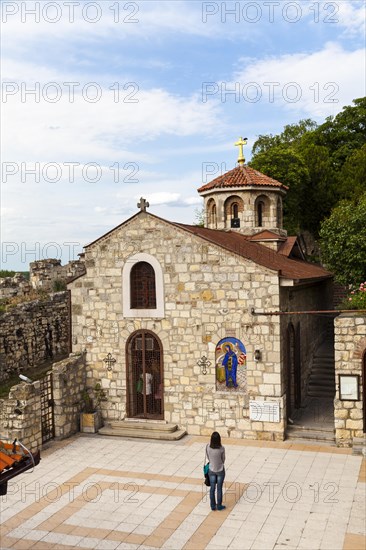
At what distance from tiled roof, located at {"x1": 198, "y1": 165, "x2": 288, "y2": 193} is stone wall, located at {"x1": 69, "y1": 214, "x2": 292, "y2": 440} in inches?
228

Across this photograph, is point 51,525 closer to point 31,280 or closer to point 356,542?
point 356,542

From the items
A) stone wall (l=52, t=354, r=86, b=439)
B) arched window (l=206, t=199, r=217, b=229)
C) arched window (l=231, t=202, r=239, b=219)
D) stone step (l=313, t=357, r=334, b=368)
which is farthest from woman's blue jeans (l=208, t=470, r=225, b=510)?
arched window (l=206, t=199, r=217, b=229)

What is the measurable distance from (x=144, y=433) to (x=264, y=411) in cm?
341

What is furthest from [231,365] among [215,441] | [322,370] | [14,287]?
[14,287]

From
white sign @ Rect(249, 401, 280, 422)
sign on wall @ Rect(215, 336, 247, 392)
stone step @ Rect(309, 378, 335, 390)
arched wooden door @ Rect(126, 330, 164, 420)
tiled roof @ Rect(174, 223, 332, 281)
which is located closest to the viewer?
white sign @ Rect(249, 401, 280, 422)

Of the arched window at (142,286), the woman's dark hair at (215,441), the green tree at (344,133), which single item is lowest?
the woman's dark hair at (215,441)

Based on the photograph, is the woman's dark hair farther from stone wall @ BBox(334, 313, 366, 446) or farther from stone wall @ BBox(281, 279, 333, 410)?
stone wall @ BBox(281, 279, 333, 410)

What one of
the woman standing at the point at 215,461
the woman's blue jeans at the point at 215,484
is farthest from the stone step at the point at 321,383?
the woman standing at the point at 215,461

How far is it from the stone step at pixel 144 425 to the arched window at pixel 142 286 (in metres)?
3.32

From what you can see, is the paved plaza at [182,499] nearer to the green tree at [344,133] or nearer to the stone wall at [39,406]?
the stone wall at [39,406]

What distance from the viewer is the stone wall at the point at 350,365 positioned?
1353 cm

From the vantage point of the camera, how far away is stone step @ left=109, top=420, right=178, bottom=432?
1513 centimetres

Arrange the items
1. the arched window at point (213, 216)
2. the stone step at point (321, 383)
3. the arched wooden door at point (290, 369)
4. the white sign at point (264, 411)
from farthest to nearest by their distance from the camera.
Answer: the arched window at point (213, 216), the stone step at point (321, 383), the arched wooden door at point (290, 369), the white sign at point (264, 411)

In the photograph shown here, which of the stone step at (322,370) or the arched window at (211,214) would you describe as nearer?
the stone step at (322,370)
